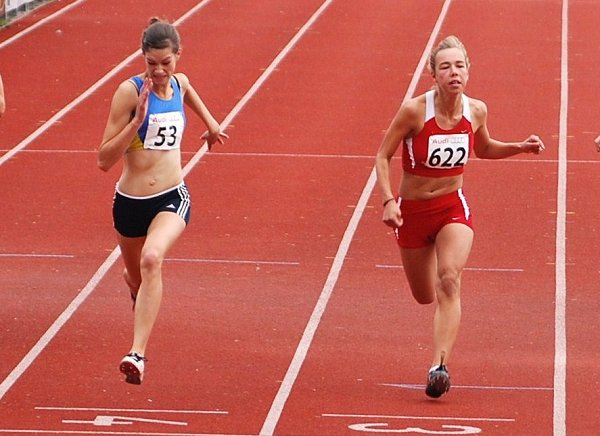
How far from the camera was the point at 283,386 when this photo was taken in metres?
9.22

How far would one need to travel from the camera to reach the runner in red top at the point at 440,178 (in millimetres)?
8703

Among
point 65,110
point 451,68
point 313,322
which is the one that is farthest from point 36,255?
point 65,110

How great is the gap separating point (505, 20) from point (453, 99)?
17.5 m

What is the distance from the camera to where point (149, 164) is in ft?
29.2

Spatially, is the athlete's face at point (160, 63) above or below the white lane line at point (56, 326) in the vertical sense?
above

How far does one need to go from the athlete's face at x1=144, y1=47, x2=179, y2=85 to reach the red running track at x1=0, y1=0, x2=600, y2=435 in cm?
156

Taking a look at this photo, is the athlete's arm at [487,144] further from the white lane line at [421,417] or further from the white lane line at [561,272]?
the white lane line at [421,417]

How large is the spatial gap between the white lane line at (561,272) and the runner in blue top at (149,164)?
1991 millimetres

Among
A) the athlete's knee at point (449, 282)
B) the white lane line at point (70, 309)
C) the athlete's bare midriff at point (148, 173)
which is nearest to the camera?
the athlete's knee at point (449, 282)

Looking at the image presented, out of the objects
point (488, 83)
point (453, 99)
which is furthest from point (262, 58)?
point (453, 99)

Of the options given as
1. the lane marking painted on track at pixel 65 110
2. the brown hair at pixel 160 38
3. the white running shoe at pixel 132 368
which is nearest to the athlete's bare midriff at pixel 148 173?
the brown hair at pixel 160 38

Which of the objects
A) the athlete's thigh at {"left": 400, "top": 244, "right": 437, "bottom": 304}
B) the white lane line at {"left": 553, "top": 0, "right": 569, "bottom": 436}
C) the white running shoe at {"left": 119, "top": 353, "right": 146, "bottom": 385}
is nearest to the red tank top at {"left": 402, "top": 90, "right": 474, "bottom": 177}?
the athlete's thigh at {"left": 400, "top": 244, "right": 437, "bottom": 304}

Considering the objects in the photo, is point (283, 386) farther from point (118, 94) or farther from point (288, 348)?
point (118, 94)

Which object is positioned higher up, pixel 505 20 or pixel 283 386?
pixel 505 20
